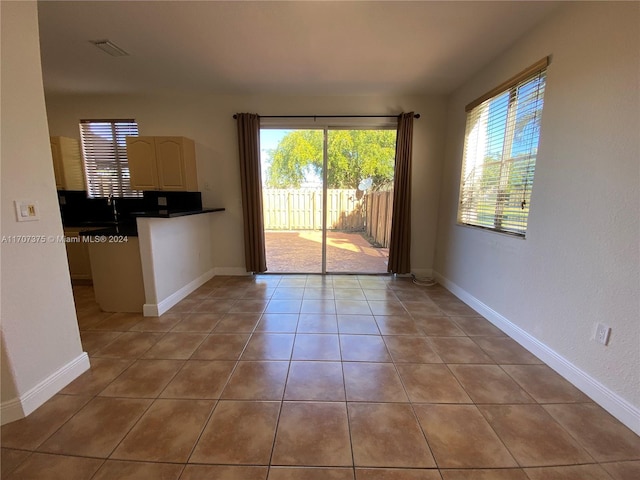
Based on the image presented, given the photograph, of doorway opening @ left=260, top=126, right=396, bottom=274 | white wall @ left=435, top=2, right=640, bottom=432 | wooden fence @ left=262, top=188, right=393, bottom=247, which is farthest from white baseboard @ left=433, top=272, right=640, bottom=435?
wooden fence @ left=262, top=188, right=393, bottom=247

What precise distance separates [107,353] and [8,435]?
28.0 inches

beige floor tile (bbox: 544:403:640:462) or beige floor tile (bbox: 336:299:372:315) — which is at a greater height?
beige floor tile (bbox: 336:299:372:315)

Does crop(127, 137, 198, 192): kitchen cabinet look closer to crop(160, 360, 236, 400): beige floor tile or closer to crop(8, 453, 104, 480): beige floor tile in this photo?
crop(160, 360, 236, 400): beige floor tile

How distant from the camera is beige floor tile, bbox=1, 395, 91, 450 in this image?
129 cm

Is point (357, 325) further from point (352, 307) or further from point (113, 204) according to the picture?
point (113, 204)

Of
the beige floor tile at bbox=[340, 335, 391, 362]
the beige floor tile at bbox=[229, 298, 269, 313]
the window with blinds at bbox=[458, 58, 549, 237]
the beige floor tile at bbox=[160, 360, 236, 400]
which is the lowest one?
the beige floor tile at bbox=[340, 335, 391, 362]

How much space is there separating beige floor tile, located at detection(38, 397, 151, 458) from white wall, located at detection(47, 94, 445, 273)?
2.75 metres

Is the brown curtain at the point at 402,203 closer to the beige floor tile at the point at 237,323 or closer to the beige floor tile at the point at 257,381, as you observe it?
the beige floor tile at the point at 237,323

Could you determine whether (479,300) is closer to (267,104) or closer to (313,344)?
(313,344)

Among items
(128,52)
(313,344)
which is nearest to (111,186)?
(128,52)

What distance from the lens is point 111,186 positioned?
12.6 ft

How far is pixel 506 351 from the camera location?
209cm

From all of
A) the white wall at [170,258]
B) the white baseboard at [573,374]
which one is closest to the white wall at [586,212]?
the white baseboard at [573,374]

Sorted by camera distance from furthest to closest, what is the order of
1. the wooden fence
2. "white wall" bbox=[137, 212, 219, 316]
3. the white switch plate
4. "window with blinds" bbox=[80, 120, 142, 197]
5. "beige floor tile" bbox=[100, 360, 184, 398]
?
the wooden fence → "window with blinds" bbox=[80, 120, 142, 197] → "white wall" bbox=[137, 212, 219, 316] → "beige floor tile" bbox=[100, 360, 184, 398] → the white switch plate
